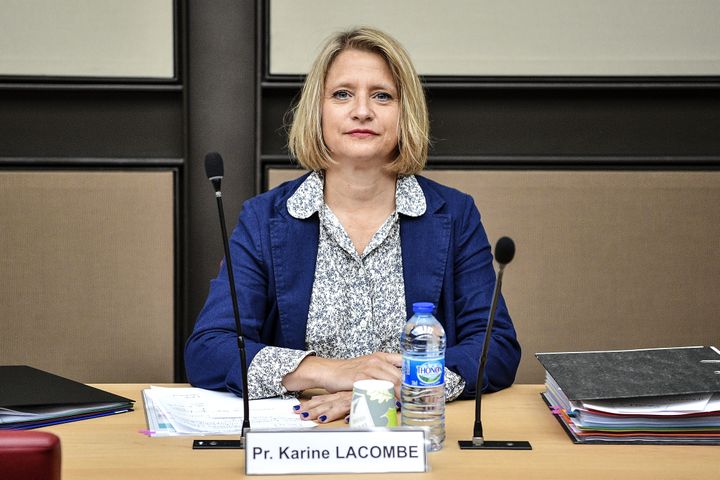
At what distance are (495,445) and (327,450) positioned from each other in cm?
28

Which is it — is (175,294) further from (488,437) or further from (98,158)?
(488,437)

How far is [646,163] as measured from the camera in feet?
8.11

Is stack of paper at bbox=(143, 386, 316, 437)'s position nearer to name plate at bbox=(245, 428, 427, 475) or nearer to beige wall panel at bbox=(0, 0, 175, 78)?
name plate at bbox=(245, 428, 427, 475)

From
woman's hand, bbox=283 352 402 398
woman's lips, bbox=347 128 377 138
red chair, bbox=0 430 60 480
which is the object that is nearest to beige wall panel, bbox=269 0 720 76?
woman's lips, bbox=347 128 377 138

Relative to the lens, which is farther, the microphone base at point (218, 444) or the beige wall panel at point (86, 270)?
the beige wall panel at point (86, 270)

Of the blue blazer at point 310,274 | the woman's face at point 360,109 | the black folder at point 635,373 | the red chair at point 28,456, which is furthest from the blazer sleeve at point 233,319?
the red chair at point 28,456

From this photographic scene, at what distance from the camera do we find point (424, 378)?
1.21 metres

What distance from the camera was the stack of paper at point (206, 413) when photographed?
1.30 m

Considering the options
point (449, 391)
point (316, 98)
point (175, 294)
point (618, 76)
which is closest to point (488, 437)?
point (449, 391)

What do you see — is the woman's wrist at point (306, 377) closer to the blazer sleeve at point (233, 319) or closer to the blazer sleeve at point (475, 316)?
the blazer sleeve at point (233, 319)

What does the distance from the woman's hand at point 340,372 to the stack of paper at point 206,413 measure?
39 mm

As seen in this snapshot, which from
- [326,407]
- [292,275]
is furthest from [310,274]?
[326,407]

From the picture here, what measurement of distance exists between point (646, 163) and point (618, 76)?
264mm

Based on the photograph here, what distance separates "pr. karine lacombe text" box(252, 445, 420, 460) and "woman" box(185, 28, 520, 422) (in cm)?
52
